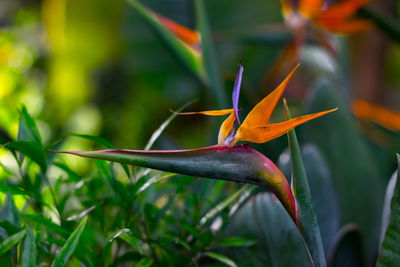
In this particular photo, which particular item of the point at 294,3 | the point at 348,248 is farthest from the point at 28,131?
the point at 294,3

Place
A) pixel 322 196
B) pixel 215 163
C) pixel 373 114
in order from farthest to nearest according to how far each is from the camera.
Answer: pixel 373 114 → pixel 322 196 → pixel 215 163

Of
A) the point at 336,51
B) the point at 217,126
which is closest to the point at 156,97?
the point at 336,51

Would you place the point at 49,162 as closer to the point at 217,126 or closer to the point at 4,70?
the point at 217,126

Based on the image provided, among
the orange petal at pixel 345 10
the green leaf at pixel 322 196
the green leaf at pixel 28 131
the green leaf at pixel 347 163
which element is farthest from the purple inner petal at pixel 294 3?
the green leaf at pixel 28 131

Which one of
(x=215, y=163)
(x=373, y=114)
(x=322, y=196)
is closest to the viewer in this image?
(x=215, y=163)

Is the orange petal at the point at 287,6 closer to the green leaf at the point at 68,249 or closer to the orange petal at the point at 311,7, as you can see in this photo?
the orange petal at the point at 311,7

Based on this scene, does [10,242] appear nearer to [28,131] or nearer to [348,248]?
[28,131]
